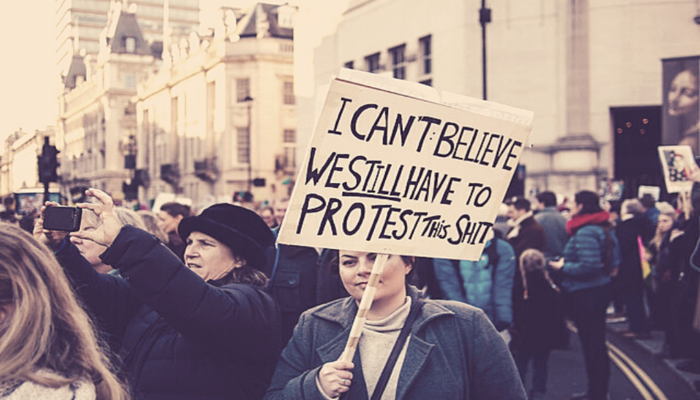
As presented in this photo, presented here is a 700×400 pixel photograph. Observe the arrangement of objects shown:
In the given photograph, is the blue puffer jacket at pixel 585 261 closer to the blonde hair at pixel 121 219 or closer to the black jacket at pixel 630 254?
the black jacket at pixel 630 254

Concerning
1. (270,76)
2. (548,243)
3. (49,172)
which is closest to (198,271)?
(548,243)

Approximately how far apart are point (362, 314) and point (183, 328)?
27.6 inches

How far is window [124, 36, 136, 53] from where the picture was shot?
8956 cm

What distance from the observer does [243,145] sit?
52219 millimetres

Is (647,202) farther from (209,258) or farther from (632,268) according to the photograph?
(209,258)

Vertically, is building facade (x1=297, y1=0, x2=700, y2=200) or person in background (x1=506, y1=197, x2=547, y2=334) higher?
building facade (x1=297, y1=0, x2=700, y2=200)

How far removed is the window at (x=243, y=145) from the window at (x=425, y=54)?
2129cm

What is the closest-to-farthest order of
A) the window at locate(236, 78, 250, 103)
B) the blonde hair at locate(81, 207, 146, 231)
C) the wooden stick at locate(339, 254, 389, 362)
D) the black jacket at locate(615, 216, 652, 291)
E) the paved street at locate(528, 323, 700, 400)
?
the wooden stick at locate(339, 254, 389, 362)
the blonde hair at locate(81, 207, 146, 231)
the paved street at locate(528, 323, 700, 400)
the black jacket at locate(615, 216, 652, 291)
the window at locate(236, 78, 250, 103)

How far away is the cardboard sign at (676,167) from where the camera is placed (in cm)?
1238

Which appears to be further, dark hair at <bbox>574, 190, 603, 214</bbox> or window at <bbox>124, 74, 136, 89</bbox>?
window at <bbox>124, 74, 136, 89</bbox>

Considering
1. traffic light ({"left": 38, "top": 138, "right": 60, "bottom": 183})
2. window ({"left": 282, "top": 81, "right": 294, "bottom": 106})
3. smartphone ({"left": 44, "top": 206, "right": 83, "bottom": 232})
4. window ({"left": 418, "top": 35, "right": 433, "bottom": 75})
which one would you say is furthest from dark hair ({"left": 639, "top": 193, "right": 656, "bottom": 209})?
window ({"left": 282, "top": 81, "right": 294, "bottom": 106})

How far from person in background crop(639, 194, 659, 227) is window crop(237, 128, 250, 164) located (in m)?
39.6

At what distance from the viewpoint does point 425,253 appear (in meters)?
3.15

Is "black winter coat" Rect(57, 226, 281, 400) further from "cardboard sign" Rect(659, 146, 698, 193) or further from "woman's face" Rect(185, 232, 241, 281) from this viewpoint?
"cardboard sign" Rect(659, 146, 698, 193)
